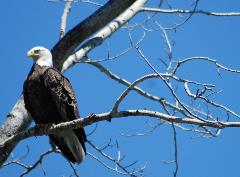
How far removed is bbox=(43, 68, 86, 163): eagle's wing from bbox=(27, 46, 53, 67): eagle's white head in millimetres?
318

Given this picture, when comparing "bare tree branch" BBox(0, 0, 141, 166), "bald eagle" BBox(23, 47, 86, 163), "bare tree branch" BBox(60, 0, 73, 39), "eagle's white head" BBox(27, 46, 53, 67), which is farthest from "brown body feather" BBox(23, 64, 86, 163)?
"bare tree branch" BBox(60, 0, 73, 39)

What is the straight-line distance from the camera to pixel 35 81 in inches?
226

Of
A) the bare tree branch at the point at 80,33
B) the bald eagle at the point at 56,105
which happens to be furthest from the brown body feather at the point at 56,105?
the bare tree branch at the point at 80,33

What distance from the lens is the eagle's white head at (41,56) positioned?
5988 mm

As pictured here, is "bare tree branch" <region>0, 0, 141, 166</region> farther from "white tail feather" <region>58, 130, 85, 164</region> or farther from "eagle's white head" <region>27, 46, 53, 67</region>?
"white tail feather" <region>58, 130, 85, 164</region>

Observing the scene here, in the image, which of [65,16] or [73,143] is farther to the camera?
[65,16]

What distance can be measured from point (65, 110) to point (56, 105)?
0.11 m

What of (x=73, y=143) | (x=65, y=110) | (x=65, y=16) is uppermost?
(x=65, y=16)

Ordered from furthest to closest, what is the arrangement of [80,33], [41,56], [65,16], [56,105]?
[65,16] → [41,56] → [80,33] → [56,105]

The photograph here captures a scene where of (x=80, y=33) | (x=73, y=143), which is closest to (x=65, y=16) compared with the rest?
(x=80, y=33)

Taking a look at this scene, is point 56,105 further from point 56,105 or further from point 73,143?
point 73,143

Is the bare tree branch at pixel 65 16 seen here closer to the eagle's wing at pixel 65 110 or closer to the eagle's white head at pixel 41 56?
the eagle's white head at pixel 41 56

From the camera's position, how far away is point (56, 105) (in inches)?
220

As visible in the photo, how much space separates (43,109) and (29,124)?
22 cm
